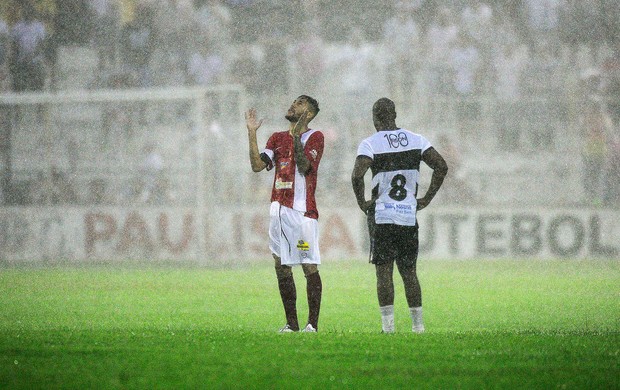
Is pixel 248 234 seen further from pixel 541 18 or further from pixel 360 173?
pixel 360 173

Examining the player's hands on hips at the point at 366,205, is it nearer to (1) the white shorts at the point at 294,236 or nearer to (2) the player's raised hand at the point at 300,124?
(1) the white shorts at the point at 294,236

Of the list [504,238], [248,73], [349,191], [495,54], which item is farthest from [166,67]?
[504,238]

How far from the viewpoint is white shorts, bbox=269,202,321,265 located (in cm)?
720

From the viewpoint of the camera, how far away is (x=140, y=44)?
19859 mm

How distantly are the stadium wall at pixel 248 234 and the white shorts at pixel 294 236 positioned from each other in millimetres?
8576

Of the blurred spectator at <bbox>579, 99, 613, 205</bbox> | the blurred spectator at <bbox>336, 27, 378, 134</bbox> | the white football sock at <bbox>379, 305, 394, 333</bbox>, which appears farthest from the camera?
the blurred spectator at <bbox>336, 27, 378, 134</bbox>

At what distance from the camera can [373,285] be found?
43.5 ft

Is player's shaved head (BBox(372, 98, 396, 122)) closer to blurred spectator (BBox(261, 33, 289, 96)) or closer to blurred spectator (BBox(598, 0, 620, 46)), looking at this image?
blurred spectator (BBox(261, 33, 289, 96))

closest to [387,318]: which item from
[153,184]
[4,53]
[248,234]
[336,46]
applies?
[248,234]

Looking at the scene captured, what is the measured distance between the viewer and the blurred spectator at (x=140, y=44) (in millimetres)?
19688

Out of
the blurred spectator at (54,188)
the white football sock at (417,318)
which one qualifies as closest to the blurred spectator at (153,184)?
the blurred spectator at (54,188)

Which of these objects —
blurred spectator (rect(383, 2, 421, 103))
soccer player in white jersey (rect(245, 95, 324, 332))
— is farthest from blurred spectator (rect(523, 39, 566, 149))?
soccer player in white jersey (rect(245, 95, 324, 332))

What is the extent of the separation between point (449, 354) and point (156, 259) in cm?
1070

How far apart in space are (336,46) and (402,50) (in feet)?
→ 3.91
